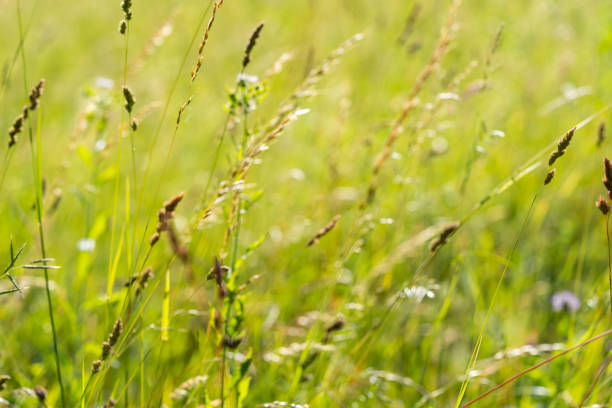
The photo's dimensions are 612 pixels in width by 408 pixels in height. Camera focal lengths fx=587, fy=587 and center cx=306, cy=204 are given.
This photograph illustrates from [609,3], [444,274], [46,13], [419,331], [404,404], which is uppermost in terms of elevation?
[46,13]

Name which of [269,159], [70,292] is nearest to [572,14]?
[269,159]

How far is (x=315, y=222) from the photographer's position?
279cm

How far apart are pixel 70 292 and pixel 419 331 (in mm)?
1330

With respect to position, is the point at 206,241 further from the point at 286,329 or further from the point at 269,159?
the point at 269,159

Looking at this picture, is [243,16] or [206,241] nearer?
[206,241]

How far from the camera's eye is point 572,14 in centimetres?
397

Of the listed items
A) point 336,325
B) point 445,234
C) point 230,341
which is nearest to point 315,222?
point 336,325

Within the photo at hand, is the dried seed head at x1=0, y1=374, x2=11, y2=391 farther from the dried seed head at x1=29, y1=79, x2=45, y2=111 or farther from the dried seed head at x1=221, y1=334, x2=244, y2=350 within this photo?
the dried seed head at x1=29, y1=79, x2=45, y2=111

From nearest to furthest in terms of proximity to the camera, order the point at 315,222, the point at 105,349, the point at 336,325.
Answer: the point at 105,349 < the point at 336,325 < the point at 315,222

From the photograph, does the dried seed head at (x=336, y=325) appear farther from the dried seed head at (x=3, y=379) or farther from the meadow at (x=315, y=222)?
the dried seed head at (x=3, y=379)

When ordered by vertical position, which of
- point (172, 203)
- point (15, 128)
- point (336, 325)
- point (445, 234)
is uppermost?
point (15, 128)

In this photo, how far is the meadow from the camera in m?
1.33

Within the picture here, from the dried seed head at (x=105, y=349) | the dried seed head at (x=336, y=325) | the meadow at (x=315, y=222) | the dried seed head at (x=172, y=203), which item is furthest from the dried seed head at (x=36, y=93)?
the dried seed head at (x=336, y=325)

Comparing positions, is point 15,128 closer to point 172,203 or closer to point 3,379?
point 172,203
